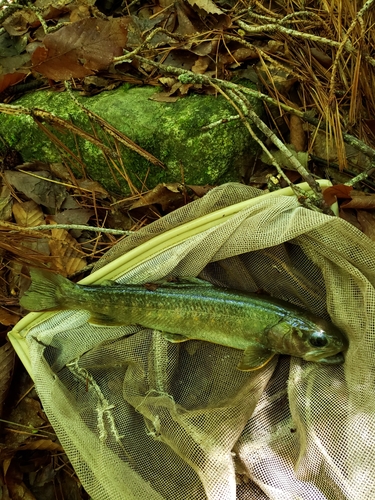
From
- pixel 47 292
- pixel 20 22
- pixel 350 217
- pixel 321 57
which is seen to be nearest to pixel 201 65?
pixel 321 57

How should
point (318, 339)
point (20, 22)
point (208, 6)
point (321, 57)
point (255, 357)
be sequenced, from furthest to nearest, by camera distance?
point (20, 22), point (208, 6), point (321, 57), point (255, 357), point (318, 339)

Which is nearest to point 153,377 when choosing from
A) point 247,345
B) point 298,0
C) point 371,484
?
point 247,345

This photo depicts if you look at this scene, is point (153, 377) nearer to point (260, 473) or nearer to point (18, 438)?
point (260, 473)

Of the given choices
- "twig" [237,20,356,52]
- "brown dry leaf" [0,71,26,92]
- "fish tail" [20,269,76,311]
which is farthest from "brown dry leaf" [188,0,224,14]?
"fish tail" [20,269,76,311]

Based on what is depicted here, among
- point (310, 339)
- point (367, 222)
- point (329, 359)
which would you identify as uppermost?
point (367, 222)

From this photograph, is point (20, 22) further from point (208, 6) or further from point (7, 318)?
point (7, 318)

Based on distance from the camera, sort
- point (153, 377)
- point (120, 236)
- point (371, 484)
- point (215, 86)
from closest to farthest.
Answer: point (371, 484)
point (153, 377)
point (215, 86)
point (120, 236)

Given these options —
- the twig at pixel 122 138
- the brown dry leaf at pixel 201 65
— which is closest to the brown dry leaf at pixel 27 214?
the twig at pixel 122 138
